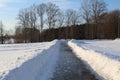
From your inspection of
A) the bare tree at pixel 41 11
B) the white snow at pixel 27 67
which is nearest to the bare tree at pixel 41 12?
the bare tree at pixel 41 11

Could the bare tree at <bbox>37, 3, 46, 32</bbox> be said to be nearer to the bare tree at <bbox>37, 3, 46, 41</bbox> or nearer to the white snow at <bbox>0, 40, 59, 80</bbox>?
the bare tree at <bbox>37, 3, 46, 41</bbox>

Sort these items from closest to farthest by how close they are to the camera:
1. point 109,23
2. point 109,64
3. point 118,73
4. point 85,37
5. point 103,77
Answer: point 118,73
point 103,77
point 109,64
point 109,23
point 85,37

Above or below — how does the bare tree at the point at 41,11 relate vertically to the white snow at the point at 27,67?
above

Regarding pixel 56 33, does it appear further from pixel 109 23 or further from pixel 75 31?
pixel 109 23

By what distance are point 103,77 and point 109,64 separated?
5.99 ft

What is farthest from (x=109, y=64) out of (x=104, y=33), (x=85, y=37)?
(x=85, y=37)

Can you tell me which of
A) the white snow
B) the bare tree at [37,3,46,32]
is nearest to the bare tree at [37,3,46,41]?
the bare tree at [37,3,46,32]

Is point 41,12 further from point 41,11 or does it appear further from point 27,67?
point 27,67

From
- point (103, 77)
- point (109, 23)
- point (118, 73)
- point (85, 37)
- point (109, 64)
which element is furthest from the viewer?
point (85, 37)

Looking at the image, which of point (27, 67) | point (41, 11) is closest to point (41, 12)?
point (41, 11)

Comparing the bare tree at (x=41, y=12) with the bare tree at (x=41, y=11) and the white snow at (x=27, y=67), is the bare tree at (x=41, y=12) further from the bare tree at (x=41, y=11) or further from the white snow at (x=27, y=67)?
the white snow at (x=27, y=67)

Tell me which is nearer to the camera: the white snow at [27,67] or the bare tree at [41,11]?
the white snow at [27,67]

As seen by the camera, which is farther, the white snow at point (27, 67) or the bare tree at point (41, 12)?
the bare tree at point (41, 12)

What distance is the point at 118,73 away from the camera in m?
12.5
